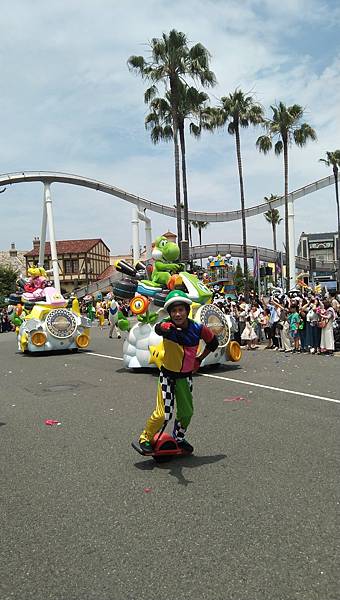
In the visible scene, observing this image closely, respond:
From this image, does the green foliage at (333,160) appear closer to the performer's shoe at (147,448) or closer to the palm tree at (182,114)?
the palm tree at (182,114)

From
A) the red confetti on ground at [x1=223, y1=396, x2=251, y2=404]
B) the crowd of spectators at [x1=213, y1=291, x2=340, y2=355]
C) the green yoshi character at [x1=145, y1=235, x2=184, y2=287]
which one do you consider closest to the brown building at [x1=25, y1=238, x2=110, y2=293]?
the crowd of spectators at [x1=213, y1=291, x2=340, y2=355]

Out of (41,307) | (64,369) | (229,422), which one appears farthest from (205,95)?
(229,422)

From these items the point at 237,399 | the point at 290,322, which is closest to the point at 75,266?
the point at 290,322

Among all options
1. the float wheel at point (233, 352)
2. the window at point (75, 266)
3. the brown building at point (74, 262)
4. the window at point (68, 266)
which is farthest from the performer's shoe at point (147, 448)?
the window at point (68, 266)

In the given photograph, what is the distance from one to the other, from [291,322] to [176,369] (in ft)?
32.6

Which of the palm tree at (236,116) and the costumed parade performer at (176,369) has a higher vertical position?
the palm tree at (236,116)

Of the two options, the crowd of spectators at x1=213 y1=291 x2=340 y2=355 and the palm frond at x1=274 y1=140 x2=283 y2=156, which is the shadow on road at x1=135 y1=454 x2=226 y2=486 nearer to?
the crowd of spectators at x1=213 y1=291 x2=340 y2=355

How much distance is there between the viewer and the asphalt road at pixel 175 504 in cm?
307

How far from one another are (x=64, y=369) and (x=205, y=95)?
68.1 feet

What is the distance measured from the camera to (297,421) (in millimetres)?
6617

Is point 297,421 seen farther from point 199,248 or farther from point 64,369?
point 199,248

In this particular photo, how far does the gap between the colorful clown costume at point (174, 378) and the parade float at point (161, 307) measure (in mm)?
5643

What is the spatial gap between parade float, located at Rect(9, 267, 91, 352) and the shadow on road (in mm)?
10814

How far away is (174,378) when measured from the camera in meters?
5.11
